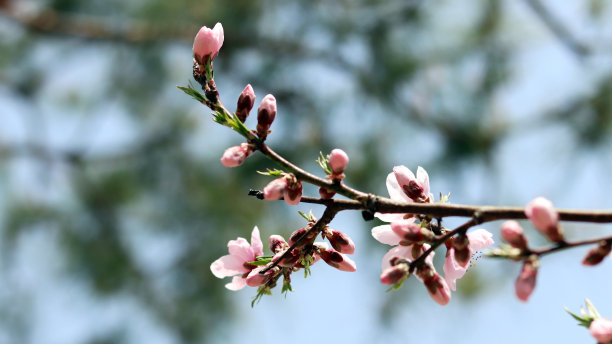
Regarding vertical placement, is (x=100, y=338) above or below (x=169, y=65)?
below

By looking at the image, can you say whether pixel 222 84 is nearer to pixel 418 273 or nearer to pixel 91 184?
pixel 91 184

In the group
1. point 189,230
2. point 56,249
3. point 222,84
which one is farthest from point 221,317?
point 222,84

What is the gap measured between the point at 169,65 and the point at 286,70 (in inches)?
31.9

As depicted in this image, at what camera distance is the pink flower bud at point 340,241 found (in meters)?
0.60

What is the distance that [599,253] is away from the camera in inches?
18.3

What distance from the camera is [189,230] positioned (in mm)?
3492

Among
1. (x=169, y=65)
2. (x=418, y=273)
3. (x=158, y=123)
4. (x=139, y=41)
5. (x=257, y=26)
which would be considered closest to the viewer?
(x=418, y=273)

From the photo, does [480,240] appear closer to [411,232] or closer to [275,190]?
[411,232]

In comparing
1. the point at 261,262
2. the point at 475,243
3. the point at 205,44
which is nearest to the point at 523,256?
the point at 475,243

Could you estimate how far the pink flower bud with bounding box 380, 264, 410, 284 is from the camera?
510 mm

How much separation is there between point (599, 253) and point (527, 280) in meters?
0.06

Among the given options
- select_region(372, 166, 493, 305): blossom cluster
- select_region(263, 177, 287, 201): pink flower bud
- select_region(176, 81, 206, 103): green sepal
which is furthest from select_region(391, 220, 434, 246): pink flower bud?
select_region(176, 81, 206, 103): green sepal

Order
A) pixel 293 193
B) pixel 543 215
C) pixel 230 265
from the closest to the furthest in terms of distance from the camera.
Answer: pixel 543 215 < pixel 293 193 < pixel 230 265

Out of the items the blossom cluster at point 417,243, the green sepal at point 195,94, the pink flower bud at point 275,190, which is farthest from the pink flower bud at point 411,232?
the green sepal at point 195,94
